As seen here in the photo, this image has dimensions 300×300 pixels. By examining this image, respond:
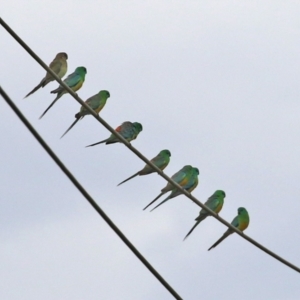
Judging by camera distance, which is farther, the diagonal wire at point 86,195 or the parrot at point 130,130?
the parrot at point 130,130

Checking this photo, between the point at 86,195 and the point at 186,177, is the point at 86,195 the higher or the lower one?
the lower one

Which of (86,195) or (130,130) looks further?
(130,130)

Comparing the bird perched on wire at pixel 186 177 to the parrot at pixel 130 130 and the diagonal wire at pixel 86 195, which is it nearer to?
the parrot at pixel 130 130

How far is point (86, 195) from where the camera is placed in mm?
5789

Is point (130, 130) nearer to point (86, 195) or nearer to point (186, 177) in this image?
point (186, 177)

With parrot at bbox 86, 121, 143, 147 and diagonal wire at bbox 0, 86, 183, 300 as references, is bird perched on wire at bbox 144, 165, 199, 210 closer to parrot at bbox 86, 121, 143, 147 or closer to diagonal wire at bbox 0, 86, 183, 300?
parrot at bbox 86, 121, 143, 147

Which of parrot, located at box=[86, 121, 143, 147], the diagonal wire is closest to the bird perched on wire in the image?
parrot, located at box=[86, 121, 143, 147]

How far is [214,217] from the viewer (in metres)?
8.35

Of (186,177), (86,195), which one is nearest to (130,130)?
(186,177)

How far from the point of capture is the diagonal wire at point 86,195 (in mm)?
5395

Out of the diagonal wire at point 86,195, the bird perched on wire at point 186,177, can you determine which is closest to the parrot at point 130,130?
the bird perched on wire at point 186,177

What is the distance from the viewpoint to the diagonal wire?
17.7 feet

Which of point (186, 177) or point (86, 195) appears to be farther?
point (186, 177)

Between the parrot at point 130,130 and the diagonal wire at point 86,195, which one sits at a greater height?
the parrot at point 130,130
